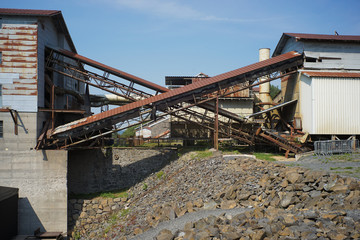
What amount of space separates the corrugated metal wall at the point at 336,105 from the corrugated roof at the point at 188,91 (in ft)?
9.50

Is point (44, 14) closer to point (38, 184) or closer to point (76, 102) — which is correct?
point (76, 102)

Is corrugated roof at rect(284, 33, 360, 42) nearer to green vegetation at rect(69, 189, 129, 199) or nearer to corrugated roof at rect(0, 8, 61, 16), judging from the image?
green vegetation at rect(69, 189, 129, 199)

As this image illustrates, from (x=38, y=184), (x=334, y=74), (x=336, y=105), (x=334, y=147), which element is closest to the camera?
(x=38, y=184)

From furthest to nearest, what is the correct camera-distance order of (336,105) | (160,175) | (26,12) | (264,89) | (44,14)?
(264,89)
(336,105)
(160,175)
(44,14)
(26,12)

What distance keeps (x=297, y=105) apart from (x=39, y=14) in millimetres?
18935

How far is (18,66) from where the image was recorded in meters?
17.1

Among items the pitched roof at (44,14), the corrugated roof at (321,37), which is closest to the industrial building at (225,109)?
the corrugated roof at (321,37)

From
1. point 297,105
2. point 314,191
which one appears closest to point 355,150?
point 297,105

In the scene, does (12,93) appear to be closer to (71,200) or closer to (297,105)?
(71,200)

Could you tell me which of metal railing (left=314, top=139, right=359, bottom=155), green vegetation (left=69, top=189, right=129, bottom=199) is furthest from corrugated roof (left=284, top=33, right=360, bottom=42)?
green vegetation (left=69, top=189, right=129, bottom=199)

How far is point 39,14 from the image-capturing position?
1719 cm

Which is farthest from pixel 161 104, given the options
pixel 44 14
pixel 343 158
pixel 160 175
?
pixel 343 158

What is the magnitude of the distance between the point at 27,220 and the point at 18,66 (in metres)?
9.31

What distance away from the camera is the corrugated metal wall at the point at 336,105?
1952 cm
